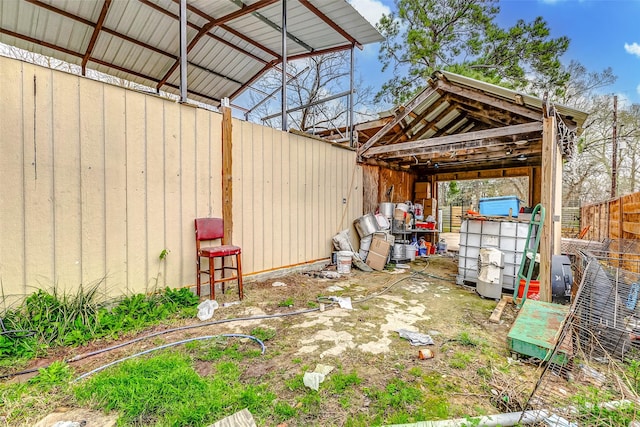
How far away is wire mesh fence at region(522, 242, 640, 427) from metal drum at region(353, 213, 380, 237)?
3.63 meters

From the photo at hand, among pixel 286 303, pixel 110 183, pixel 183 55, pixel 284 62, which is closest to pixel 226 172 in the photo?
pixel 110 183

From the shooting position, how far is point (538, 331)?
231 centimetres

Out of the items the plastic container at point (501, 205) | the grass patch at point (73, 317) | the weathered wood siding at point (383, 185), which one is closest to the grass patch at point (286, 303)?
A: the grass patch at point (73, 317)

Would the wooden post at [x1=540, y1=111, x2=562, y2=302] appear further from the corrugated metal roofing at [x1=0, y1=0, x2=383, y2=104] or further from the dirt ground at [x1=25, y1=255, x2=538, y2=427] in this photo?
the corrugated metal roofing at [x1=0, y1=0, x2=383, y2=104]

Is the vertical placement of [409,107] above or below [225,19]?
below

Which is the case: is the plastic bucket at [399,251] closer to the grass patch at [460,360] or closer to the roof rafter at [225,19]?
the grass patch at [460,360]

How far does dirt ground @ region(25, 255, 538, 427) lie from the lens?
1858 millimetres

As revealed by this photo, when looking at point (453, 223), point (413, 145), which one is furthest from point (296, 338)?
point (453, 223)

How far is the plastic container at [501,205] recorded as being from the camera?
4.77m

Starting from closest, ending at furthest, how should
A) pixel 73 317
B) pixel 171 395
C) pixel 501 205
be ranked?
1. pixel 171 395
2. pixel 73 317
3. pixel 501 205

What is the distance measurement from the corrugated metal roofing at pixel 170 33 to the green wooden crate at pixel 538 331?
489 centimetres

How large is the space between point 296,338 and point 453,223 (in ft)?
52.0

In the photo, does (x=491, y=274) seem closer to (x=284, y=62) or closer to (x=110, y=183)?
(x=284, y=62)

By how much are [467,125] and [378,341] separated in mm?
6437
